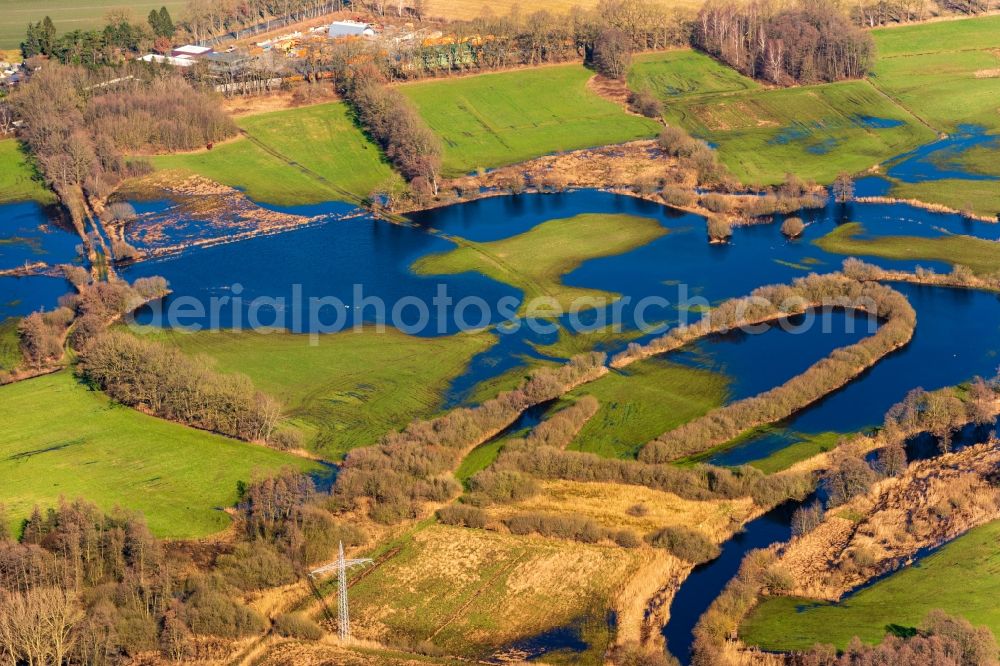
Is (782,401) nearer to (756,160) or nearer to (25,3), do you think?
(756,160)

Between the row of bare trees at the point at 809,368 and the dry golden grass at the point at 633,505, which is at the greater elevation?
the row of bare trees at the point at 809,368

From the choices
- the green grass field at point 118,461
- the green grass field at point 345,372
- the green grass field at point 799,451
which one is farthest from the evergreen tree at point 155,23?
the green grass field at point 799,451

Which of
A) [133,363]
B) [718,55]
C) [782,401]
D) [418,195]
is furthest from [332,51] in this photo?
[782,401]

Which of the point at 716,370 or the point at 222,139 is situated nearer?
the point at 716,370

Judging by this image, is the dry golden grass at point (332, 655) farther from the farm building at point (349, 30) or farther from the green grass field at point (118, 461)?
the farm building at point (349, 30)

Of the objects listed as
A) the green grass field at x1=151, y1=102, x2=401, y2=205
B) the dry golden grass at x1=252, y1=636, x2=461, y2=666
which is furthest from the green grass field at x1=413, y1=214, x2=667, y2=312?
the dry golden grass at x1=252, y1=636, x2=461, y2=666

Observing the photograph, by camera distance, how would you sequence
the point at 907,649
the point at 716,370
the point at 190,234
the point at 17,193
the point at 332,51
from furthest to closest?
the point at 332,51, the point at 17,193, the point at 190,234, the point at 716,370, the point at 907,649

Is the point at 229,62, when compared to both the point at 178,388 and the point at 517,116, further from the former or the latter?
the point at 178,388
